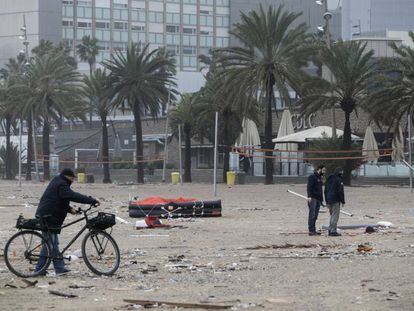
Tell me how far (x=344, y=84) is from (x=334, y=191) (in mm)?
29438

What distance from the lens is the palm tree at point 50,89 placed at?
68.9m

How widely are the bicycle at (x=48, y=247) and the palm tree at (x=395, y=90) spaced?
33.7 m

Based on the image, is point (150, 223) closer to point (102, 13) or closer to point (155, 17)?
point (102, 13)

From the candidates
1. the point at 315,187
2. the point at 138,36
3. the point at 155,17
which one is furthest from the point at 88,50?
the point at 315,187

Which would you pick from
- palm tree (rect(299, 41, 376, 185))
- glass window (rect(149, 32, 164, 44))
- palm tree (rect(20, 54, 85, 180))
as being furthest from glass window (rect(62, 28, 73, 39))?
palm tree (rect(299, 41, 376, 185))

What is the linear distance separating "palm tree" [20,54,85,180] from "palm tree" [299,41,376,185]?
976 inches

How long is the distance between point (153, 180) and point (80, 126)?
34.9 metres

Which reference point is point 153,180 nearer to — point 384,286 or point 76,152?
point 76,152

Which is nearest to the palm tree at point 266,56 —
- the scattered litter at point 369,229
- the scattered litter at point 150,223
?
the scattered litter at point 150,223

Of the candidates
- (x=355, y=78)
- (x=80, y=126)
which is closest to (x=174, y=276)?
(x=355, y=78)

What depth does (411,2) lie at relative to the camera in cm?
16888

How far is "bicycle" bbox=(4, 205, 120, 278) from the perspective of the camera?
42.2 feet

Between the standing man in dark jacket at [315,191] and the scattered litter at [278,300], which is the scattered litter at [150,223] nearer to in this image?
the standing man in dark jacket at [315,191]

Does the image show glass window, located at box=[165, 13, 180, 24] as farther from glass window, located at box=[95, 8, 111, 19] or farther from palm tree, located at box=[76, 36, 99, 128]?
palm tree, located at box=[76, 36, 99, 128]
